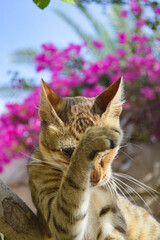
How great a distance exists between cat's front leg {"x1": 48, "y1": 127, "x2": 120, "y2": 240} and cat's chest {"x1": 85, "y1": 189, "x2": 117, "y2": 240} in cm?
20

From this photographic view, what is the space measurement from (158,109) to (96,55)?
2128mm

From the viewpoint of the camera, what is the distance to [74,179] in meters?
1.30

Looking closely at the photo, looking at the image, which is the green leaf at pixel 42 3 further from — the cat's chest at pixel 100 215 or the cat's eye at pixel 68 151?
the cat's chest at pixel 100 215

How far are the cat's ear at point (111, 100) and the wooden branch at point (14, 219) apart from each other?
0.60m

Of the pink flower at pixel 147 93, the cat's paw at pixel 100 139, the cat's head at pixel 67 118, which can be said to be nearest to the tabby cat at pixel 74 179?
the cat's head at pixel 67 118

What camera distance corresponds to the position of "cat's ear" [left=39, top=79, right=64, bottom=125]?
1.65 m

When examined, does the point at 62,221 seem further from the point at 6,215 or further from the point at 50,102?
the point at 50,102

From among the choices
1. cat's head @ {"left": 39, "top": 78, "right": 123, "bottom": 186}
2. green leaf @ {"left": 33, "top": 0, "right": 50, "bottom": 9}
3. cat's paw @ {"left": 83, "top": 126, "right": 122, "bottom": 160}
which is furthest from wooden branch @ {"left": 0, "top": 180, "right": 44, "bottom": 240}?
green leaf @ {"left": 33, "top": 0, "right": 50, "bottom": 9}

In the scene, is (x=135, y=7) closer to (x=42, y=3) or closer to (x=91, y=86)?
(x=91, y=86)

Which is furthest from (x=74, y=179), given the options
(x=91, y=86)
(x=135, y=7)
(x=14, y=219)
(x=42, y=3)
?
(x=91, y=86)

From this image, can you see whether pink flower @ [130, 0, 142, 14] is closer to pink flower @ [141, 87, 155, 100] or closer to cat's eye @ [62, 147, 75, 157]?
pink flower @ [141, 87, 155, 100]

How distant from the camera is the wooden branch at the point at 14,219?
153cm

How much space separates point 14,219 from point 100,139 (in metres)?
0.63

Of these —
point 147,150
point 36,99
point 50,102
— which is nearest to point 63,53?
point 36,99
